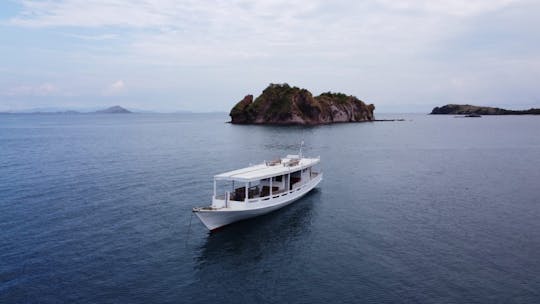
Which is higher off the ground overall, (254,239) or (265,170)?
(265,170)

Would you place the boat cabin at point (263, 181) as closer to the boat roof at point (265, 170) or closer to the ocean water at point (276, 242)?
the boat roof at point (265, 170)

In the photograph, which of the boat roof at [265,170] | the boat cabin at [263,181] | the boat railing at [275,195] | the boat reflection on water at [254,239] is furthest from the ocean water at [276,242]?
the boat roof at [265,170]

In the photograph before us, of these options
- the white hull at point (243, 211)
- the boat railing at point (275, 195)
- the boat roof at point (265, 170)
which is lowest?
the white hull at point (243, 211)

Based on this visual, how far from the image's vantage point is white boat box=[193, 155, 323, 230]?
36625 millimetres

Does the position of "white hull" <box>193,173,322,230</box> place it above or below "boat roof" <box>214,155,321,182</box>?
below

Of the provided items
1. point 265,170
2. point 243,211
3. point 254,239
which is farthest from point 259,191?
point 254,239

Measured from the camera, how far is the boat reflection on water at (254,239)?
99.6ft

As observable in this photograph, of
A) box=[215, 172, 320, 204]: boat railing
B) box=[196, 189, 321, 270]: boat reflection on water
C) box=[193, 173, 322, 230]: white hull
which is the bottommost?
box=[196, 189, 321, 270]: boat reflection on water

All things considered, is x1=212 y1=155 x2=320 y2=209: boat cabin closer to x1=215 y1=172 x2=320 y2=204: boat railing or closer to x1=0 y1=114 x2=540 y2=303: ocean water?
x1=215 y1=172 x2=320 y2=204: boat railing

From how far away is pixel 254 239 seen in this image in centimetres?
3500

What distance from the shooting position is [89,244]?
3225 centimetres

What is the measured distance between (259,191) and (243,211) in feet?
21.7

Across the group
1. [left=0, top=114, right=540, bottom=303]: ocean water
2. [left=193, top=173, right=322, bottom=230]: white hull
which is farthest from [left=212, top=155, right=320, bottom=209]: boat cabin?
[left=0, top=114, right=540, bottom=303]: ocean water

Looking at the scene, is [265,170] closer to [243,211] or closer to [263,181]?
[263,181]
